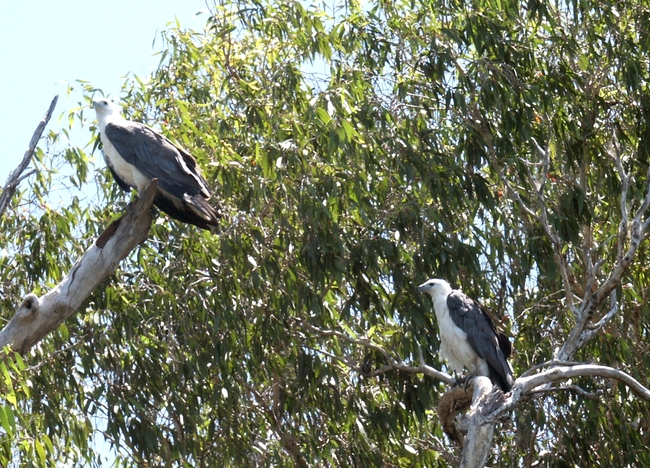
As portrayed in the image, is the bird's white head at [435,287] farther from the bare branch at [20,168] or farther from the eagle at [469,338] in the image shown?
the bare branch at [20,168]

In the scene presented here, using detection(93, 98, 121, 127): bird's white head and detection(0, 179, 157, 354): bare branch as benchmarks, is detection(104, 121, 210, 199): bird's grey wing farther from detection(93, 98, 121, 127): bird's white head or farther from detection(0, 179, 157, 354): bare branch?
detection(0, 179, 157, 354): bare branch

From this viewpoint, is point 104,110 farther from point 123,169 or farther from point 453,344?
point 453,344

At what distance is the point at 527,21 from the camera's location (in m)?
7.74

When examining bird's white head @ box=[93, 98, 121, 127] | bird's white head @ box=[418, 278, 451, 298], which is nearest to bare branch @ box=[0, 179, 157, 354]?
bird's white head @ box=[93, 98, 121, 127]

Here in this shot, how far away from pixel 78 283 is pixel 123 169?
151 cm

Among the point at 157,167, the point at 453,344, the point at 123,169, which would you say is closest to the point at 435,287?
the point at 453,344

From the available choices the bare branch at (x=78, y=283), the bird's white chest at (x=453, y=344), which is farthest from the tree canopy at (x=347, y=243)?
the bare branch at (x=78, y=283)

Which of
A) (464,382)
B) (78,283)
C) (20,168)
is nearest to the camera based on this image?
(20,168)

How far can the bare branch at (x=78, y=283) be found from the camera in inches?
184

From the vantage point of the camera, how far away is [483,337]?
6.16 metres

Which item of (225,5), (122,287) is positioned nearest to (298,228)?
(122,287)

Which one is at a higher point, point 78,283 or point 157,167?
point 157,167

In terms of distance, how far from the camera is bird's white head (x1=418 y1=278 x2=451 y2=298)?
6379 mm

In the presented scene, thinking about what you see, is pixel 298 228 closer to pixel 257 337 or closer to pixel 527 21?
pixel 257 337
